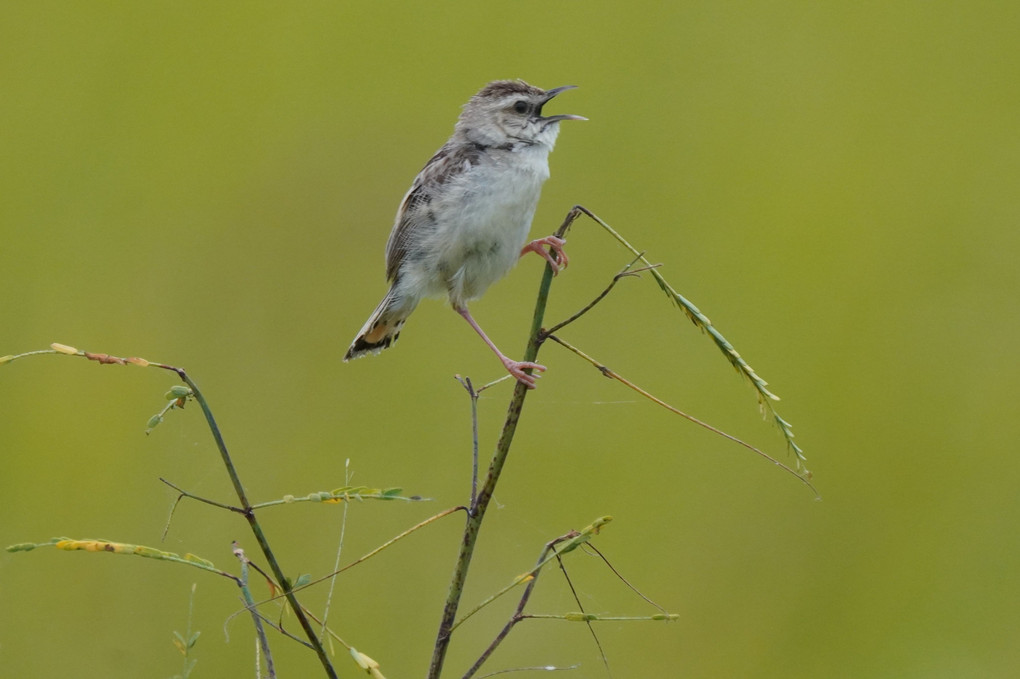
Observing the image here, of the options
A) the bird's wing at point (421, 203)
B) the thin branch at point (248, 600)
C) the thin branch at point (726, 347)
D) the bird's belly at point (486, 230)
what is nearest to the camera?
the thin branch at point (248, 600)

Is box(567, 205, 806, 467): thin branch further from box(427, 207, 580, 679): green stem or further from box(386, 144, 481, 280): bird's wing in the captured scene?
box(386, 144, 481, 280): bird's wing

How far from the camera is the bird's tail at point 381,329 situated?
112 inches

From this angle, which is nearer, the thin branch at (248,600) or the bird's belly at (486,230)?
the thin branch at (248,600)

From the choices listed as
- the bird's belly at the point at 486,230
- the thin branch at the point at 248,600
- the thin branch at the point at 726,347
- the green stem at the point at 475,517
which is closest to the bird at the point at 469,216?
the bird's belly at the point at 486,230

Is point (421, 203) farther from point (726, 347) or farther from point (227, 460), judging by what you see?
point (227, 460)

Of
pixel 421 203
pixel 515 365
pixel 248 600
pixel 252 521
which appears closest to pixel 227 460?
pixel 252 521

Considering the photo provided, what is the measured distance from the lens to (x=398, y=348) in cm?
418

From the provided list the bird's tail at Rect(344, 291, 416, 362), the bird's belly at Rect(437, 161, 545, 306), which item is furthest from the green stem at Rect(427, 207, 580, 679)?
the bird's tail at Rect(344, 291, 416, 362)

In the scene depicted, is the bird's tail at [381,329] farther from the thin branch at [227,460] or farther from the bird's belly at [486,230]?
the thin branch at [227,460]

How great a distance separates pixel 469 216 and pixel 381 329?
446 mm

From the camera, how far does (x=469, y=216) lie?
2764mm

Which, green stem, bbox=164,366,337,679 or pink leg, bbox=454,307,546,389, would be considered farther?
pink leg, bbox=454,307,546,389

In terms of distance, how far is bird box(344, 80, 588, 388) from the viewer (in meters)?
2.77

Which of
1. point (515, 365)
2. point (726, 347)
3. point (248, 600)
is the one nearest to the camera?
point (248, 600)
